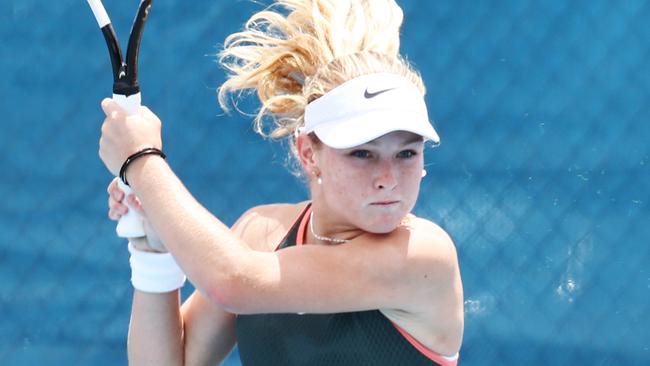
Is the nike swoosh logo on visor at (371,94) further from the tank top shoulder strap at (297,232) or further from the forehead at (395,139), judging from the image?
the tank top shoulder strap at (297,232)

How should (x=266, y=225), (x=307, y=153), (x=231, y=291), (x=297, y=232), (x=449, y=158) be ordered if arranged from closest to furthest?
(x=231, y=291), (x=307, y=153), (x=297, y=232), (x=266, y=225), (x=449, y=158)

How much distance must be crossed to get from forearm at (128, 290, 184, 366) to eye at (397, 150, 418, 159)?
1.87 feet

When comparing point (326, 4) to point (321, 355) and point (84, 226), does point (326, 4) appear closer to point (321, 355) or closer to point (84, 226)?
point (321, 355)

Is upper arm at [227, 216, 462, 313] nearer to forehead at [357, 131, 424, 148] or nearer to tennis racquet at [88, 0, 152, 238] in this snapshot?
forehead at [357, 131, 424, 148]

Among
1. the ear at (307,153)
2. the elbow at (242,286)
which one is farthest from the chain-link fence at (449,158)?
the elbow at (242,286)

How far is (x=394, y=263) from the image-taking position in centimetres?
185

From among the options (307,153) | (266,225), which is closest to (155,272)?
(266,225)

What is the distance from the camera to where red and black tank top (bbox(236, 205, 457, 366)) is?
192 centimetres

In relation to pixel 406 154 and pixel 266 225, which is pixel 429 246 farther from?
pixel 266 225

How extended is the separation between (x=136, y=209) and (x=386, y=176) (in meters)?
0.49

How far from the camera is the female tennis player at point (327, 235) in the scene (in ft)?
5.91

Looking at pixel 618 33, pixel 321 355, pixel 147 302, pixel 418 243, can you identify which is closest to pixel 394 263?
pixel 418 243

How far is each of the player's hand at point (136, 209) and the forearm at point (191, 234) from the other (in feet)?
0.55

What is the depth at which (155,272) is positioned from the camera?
6.82ft
